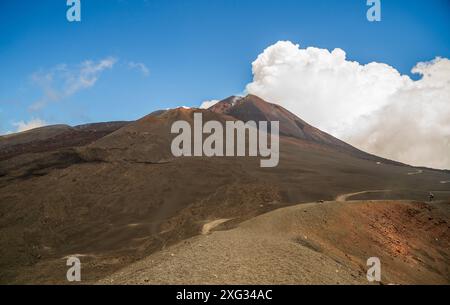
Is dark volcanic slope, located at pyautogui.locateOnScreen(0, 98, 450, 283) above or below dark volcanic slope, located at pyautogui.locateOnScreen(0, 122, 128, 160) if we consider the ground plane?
below

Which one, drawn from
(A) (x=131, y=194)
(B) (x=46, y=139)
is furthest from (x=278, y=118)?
(A) (x=131, y=194)

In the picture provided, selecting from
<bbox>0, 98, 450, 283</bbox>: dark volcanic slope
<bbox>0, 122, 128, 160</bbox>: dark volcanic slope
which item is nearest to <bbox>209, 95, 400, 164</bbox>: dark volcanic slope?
<bbox>0, 98, 450, 283</bbox>: dark volcanic slope

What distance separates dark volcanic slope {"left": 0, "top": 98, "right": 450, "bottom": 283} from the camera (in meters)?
28.5

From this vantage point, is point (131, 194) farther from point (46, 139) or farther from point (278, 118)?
point (278, 118)

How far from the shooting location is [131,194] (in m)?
42.0

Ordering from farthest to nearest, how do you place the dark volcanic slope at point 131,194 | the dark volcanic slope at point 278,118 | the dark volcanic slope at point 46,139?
the dark volcanic slope at point 278,118 → the dark volcanic slope at point 46,139 → the dark volcanic slope at point 131,194

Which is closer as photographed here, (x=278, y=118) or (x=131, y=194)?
(x=131, y=194)

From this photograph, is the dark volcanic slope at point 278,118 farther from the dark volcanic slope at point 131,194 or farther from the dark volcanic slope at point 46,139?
the dark volcanic slope at point 46,139

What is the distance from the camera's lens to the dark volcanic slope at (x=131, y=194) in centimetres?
2845

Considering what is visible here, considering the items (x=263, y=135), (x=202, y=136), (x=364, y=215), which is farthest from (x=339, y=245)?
(x=263, y=135)

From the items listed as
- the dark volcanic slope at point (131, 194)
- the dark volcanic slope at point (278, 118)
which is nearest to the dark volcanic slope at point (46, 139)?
the dark volcanic slope at point (131, 194)

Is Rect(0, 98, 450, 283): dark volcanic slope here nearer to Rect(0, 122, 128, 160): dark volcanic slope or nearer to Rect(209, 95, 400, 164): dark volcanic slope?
Rect(0, 122, 128, 160): dark volcanic slope

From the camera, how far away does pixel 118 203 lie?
1576 inches
